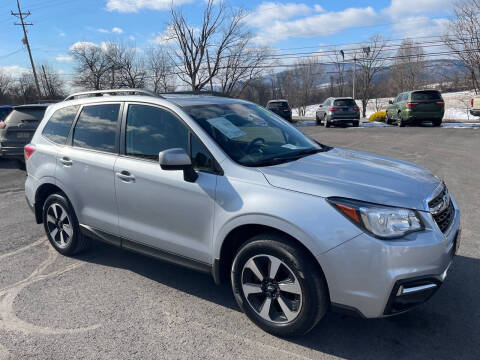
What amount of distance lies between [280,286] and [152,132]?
177cm

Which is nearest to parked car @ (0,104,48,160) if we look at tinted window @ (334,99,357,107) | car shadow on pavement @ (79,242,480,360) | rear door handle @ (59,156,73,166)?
rear door handle @ (59,156,73,166)

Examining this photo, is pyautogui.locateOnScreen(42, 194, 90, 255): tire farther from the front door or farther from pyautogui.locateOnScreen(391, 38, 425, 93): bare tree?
pyautogui.locateOnScreen(391, 38, 425, 93): bare tree

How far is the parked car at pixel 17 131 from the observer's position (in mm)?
9266

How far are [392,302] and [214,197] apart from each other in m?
1.41

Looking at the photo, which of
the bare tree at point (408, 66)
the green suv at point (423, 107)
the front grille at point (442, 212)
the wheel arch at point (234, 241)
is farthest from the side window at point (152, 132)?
the bare tree at point (408, 66)

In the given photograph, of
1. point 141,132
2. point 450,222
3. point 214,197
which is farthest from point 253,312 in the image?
point 141,132

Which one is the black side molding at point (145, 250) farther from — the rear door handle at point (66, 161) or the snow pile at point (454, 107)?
the snow pile at point (454, 107)

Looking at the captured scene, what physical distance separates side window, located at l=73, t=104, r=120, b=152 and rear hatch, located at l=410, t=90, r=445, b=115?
19.2 meters

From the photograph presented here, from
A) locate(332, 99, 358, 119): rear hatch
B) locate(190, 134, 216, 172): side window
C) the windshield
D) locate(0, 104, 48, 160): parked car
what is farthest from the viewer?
locate(332, 99, 358, 119): rear hatch

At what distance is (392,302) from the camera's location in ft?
7.52

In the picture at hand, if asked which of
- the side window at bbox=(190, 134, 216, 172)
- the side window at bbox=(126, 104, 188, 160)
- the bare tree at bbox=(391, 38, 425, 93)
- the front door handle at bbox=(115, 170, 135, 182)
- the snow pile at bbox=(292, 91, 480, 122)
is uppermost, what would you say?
the bare tree at bbox=(391, 38, 425, 93)

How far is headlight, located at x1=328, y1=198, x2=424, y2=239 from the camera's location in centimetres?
229

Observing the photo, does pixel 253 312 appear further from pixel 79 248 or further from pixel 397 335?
pixel 79 248

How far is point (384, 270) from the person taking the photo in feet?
7.36
